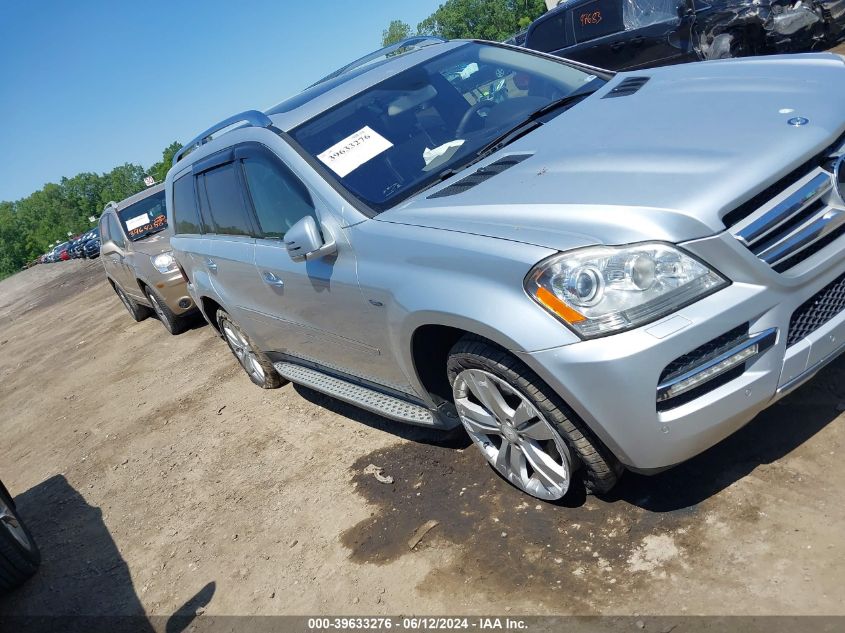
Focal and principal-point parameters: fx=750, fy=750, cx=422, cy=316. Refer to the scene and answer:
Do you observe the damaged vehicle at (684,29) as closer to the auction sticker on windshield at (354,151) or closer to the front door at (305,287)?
the auction sticker on windshield at (354,151)

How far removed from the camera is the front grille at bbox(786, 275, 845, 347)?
8.55 feet

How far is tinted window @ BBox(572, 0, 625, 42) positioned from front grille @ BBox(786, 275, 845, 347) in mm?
8930

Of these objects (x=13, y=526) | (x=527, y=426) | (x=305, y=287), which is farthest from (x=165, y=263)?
(x=527, y=426)

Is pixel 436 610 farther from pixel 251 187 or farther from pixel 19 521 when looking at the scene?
pixel 19 521

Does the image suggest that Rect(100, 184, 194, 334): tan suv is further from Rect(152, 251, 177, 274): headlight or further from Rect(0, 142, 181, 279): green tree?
Rect(0, 142, 181, 279): green tree

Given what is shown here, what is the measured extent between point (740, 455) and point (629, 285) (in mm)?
1198

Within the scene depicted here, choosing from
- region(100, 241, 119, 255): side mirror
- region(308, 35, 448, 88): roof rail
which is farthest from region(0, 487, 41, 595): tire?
region(100, 241, 119, 255): side mirror

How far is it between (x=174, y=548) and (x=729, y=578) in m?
3.03

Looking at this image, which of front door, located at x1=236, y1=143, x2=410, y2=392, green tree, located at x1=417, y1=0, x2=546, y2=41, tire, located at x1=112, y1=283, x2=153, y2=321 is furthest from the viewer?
green tree, located at x1=417, y1=0, x2=546, y2=41

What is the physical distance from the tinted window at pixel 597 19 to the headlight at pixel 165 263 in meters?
6.90

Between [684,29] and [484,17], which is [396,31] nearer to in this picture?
[484,17]

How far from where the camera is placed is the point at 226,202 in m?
4.89

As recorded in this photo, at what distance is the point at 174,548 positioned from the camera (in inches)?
169

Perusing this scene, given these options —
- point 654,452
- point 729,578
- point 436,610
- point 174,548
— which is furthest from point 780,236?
point 174,548
